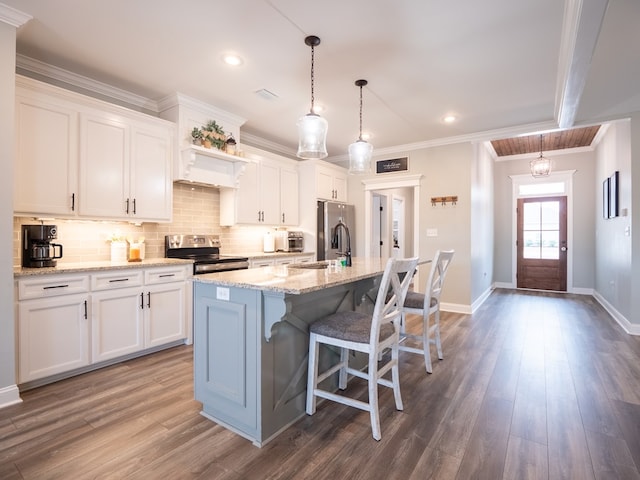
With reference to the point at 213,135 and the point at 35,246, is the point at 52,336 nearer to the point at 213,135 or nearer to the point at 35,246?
the point at 35,246

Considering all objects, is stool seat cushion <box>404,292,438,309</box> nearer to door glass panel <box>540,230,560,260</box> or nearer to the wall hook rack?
the wall hook rack

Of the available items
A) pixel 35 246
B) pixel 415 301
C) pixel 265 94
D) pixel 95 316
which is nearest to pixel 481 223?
pixel 415 301

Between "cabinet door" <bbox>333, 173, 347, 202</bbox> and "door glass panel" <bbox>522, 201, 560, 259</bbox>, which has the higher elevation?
"cabinet door" <bbox>333, 173, 347, 202</bbox>

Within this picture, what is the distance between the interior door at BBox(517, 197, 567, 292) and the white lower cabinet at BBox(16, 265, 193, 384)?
23.1ft

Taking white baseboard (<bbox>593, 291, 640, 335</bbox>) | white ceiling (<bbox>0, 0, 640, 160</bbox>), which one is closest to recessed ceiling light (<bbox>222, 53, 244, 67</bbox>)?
white ceiling (<bbox>0, 0, 640, 160</bbox>)

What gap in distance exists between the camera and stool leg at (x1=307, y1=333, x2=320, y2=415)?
6.97 ft

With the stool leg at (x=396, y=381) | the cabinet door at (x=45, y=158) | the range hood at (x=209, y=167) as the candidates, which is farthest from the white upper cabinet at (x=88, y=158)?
the stool leg at (x=396, y=381)

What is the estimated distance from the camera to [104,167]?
310 cm

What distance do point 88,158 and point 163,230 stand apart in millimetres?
1119

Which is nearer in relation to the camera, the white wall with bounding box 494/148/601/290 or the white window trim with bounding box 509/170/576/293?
the white wall with bounding box 494/148/601/290

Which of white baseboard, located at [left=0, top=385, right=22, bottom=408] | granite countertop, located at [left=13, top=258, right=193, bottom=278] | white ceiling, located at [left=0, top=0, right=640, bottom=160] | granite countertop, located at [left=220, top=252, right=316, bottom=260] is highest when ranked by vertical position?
white ceiling, located at [left=0, top=0, right=640, bottom=160]

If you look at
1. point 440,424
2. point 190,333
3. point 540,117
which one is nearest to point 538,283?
point 540,117

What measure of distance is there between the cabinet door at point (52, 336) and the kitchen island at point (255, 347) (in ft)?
4.19

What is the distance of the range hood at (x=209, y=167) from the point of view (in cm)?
365
